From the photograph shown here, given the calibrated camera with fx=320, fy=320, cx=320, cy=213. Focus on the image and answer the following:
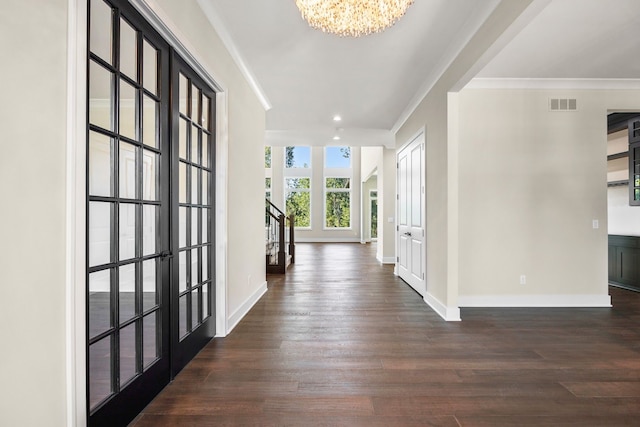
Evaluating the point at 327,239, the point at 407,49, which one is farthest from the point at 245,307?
the point at 327,239

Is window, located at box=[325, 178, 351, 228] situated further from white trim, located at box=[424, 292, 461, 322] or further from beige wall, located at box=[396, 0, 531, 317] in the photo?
white trim, located at box=[424, 292, 461, 322]

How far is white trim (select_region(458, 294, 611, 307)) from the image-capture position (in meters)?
4.03

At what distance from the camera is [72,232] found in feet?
4.40

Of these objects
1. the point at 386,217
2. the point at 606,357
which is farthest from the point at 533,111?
the point at 386,217

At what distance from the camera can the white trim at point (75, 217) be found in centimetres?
132

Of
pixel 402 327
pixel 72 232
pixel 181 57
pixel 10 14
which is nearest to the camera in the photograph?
pixel 10 14

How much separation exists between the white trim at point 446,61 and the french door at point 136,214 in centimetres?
246

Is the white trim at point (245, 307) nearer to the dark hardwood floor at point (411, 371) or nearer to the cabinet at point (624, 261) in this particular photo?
the dark hardwood floor at point (411, 371)

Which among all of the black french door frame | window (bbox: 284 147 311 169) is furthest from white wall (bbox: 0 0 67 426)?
window (bbox: 284 147 311 169)

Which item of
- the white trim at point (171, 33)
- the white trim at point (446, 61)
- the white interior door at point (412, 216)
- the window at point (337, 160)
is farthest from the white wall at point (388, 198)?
the window at point (337, 160)

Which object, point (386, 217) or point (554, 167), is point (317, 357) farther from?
point (386, 217)

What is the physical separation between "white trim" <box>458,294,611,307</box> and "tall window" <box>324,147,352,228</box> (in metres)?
10.0

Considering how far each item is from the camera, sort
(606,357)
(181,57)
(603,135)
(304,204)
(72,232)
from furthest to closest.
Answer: (304,204)
(603,135)
(606,357)
(181,57)
(72,232)

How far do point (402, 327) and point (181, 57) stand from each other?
3.20 metres
